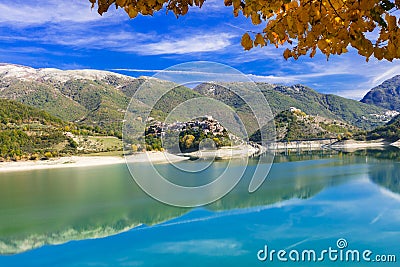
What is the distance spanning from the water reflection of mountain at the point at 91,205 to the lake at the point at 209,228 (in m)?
0.03

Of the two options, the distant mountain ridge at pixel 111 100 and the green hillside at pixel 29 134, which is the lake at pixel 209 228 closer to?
the green hillside at pixel 29 134

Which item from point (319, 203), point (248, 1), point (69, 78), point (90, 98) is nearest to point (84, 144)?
point (319, 203)

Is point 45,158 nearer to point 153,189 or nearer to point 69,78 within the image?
point 153,189

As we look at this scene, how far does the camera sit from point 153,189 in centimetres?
1342

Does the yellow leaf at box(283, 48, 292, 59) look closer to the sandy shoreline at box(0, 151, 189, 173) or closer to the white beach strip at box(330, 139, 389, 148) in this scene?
the sandy shoreline at box(0, 151, 189, 173)

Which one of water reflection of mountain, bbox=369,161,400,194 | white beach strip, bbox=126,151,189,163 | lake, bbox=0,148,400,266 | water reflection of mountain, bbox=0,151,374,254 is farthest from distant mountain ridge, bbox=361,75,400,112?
lake, bbox=0,148,400,266

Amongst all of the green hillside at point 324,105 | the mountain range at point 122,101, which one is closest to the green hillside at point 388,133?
the mountain range at point 122,101

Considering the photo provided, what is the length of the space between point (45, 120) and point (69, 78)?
202ft

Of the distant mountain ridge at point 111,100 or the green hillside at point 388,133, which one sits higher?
the distant mountain ridge at point 111,100

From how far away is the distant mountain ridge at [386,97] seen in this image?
110m

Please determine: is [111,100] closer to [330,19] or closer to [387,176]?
[387,176]

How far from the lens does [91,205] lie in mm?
11117

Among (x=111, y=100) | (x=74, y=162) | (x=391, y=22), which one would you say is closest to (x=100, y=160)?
(x=74, y=162)

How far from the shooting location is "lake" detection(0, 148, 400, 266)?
6648mm
